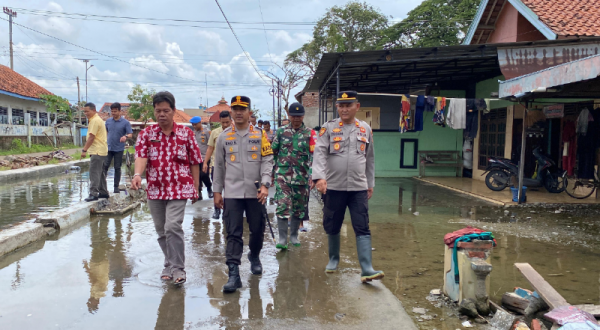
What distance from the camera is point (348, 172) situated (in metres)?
4.04

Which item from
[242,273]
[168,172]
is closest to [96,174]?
[168,172]

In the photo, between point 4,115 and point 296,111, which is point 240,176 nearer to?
point 296,111

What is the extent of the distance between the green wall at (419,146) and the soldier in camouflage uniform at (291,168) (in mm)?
9524

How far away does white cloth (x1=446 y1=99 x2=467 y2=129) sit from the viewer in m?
10.3

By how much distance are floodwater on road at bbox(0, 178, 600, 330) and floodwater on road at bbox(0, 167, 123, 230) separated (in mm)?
1511

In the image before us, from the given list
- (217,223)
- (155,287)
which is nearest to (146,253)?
(155,287)

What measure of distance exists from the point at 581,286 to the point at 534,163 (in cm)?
820

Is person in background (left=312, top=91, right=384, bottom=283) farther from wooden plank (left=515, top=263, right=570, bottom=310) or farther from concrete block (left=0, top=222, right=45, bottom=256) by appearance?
concrete block (left=0, top=222, right=45, bottom=256)

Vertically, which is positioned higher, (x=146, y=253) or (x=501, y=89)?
(x=501, y=89)

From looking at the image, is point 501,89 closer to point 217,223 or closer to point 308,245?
point 308,245

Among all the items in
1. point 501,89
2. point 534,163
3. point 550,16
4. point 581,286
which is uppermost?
point 550,16

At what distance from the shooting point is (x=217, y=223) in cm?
664

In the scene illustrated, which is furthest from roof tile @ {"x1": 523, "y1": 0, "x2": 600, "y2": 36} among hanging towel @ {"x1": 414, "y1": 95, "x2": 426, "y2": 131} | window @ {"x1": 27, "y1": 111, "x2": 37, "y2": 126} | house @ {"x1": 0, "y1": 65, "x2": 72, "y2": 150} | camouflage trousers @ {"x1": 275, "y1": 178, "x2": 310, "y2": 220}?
window @ {"x1": 27, "y1": 111, "x2": 37, "y2": 126}

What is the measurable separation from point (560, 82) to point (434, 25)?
22.8m
